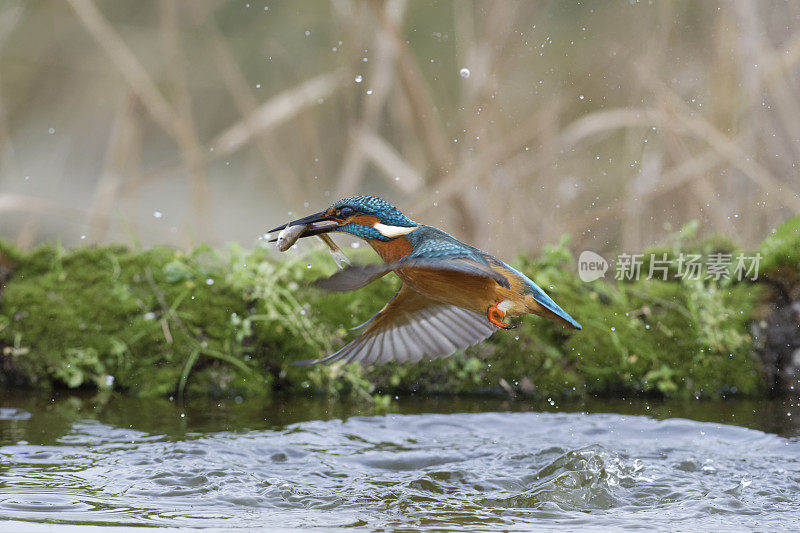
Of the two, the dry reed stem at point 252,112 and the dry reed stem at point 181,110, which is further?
the dry reed stem at point 252,112

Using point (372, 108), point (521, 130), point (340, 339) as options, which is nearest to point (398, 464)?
point (340, 339)

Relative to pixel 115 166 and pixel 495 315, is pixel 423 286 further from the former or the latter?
pixel 115 166

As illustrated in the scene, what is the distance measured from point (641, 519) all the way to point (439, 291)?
2.68 ft

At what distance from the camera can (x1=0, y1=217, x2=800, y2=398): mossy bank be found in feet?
12.1

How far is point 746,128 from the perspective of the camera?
505cm

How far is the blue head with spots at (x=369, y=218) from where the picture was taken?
219 centimetres

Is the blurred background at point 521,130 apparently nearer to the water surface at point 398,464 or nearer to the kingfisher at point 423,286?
the water surface at point 398,464

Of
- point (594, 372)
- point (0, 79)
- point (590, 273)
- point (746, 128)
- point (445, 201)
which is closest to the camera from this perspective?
point (594, 372)

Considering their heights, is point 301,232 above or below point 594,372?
above

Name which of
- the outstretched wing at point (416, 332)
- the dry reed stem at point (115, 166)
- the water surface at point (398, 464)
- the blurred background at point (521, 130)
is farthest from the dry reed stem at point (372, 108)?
the outstretched wing at point (416, 332)

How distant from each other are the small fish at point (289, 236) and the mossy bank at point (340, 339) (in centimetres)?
154

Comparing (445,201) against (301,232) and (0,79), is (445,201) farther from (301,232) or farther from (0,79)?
(0,79)

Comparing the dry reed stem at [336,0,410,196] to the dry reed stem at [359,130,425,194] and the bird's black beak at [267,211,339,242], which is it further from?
the bird's black beak at [267,211,339,242]

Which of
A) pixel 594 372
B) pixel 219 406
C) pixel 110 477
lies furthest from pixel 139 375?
pixel 594 372
